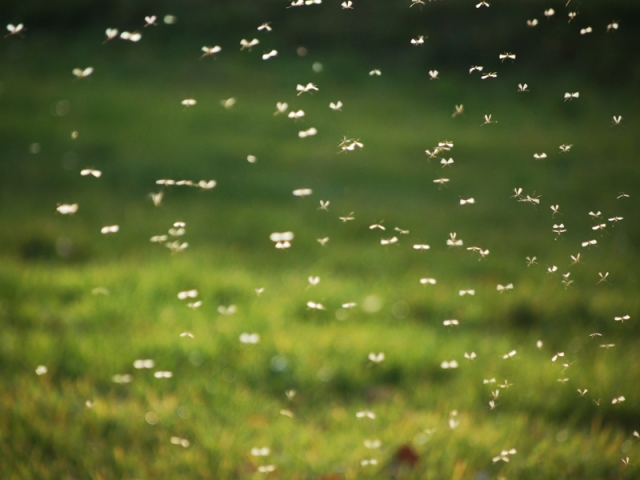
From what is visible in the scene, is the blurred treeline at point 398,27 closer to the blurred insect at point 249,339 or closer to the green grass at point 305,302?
the green grass at point 305,302

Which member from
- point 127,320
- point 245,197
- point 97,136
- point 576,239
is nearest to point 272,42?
point 97,136

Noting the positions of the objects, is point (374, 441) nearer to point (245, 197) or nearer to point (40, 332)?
point (40, 332)

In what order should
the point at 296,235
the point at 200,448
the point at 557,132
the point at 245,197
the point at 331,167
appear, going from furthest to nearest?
the point at 557,132 < the point at 331,167 < the point at 245,197 < the point at 296,235 < the point at 200,448

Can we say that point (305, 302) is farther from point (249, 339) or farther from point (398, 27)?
point (398, 27)

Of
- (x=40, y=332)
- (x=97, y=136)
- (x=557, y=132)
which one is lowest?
(x=97, y=136)

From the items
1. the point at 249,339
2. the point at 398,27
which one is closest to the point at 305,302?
the point at 249,339
